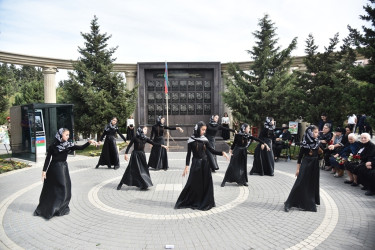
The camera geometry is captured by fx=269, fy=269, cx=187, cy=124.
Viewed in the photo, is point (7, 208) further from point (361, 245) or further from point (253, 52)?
point (253, 52)

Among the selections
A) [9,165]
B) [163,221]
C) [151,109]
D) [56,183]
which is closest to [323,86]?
[163,221]

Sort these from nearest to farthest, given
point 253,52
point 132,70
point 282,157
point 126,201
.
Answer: point 126,201
point 282,157
point 253,52
point 132,70

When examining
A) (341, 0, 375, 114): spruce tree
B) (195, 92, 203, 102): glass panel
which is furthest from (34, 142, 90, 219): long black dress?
(195, 92, 203, 102): glass panel

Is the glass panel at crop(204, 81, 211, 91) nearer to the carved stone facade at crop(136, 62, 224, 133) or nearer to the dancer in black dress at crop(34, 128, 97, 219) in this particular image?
the carved stone facade at crop(136, 62, 224, 133)

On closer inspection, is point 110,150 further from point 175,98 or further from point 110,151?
point 175,98

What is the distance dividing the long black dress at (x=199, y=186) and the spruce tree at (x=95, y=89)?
1294 centimetres

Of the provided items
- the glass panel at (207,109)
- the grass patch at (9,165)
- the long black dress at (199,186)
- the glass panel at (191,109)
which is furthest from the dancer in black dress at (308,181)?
the glass panel at (191,109)

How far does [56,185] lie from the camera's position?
6855 millimetres

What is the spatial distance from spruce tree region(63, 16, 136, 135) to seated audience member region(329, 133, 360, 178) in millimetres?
14119

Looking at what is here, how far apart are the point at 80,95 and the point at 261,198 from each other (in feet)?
50.7

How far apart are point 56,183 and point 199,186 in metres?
3.69

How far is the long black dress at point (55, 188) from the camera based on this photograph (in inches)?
267

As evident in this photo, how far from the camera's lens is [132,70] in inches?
1013

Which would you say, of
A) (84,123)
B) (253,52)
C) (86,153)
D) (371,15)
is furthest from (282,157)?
(84,123)
